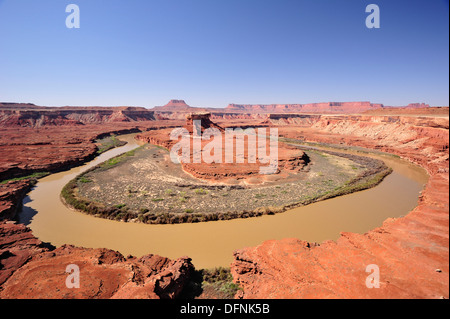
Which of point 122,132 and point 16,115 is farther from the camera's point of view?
point 16,115

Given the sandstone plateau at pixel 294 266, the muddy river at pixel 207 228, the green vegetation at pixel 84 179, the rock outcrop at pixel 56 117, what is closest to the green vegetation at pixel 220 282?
the sandstone plateau at pixel 294 266

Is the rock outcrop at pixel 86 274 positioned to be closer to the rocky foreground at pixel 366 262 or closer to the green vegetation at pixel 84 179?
the rocky foreground at pixel 366 262

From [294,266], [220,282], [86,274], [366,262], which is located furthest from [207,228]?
[366,262]

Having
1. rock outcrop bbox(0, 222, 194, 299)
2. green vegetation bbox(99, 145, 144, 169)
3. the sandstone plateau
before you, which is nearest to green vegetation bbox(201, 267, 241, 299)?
the sandstone plateau

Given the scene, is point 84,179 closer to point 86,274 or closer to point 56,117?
point 86,274

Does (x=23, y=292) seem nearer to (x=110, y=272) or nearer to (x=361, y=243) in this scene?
(x=110, y=272)

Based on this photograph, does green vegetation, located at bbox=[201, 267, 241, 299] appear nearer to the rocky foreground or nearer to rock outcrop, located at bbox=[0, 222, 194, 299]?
the rocky foreground

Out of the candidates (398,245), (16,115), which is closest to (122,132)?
(16,115)
